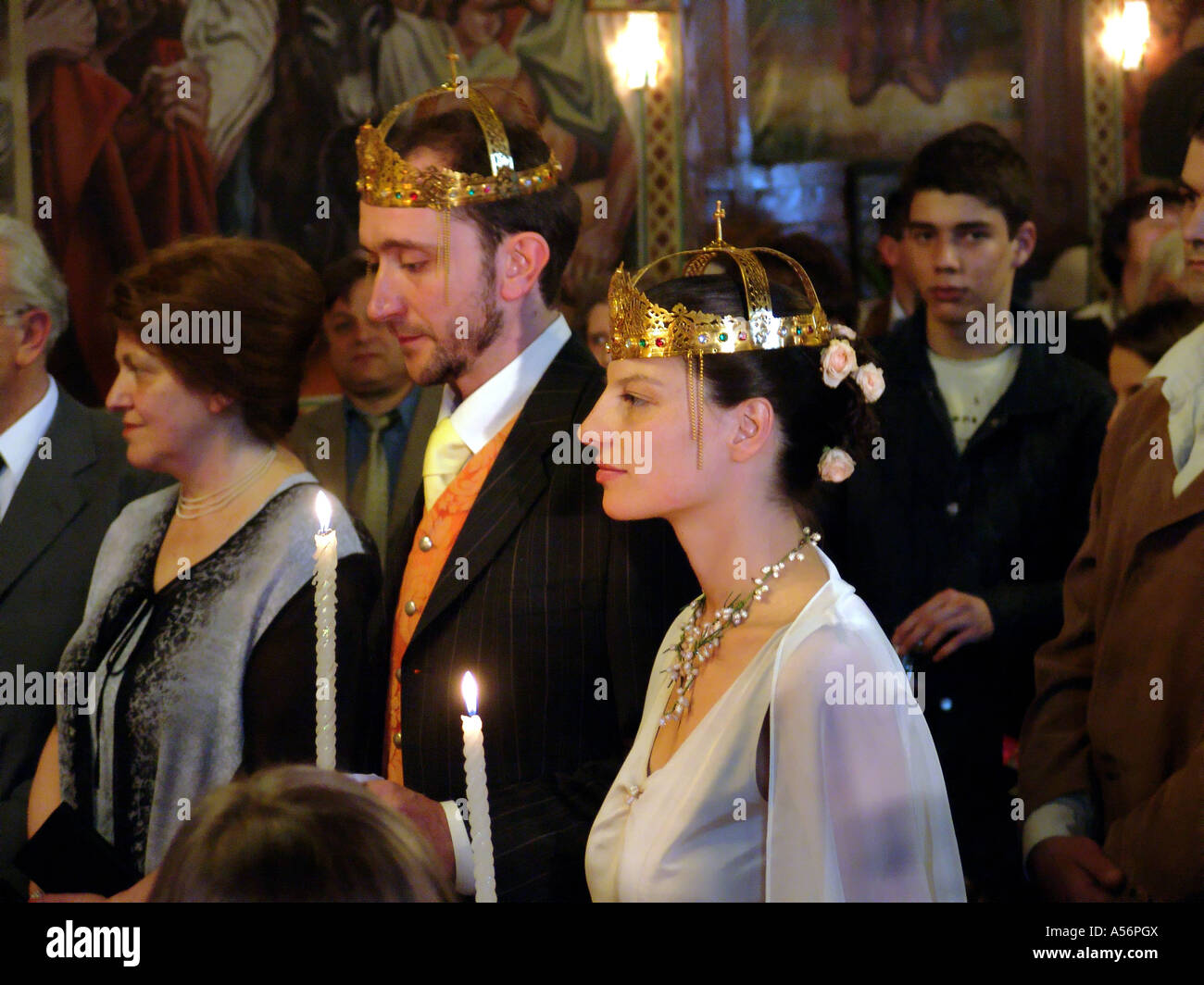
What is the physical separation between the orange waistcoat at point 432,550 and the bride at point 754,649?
389 mm

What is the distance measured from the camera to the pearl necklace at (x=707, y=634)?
2.13 metres

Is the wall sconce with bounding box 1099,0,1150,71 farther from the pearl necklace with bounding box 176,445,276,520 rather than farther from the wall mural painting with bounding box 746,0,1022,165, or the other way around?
the pearl necklace with bounding box 176,445,276,520

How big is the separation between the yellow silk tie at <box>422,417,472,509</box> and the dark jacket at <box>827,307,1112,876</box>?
920 mm

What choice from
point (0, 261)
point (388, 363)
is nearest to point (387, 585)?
point (388, 363)

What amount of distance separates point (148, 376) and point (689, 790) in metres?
1.58

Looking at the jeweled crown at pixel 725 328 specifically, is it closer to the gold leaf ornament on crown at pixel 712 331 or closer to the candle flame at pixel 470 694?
the gold leaf ornament on crown at pixel 712 331

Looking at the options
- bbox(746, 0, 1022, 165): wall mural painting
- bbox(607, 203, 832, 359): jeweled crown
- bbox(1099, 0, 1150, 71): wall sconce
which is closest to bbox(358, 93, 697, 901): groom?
bbox(607, 203, 832, 359): jeweled crown

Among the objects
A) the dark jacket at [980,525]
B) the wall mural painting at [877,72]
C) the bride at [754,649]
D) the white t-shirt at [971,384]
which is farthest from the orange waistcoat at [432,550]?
the wall mural painting at [877,72]

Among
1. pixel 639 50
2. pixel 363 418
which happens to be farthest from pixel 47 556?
pixel 639 50

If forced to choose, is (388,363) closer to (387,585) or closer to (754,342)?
(387,585)

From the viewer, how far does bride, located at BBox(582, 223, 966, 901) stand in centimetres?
194

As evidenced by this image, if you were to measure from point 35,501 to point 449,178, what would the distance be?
4.42ft

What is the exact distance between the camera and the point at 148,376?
2.90 meters
